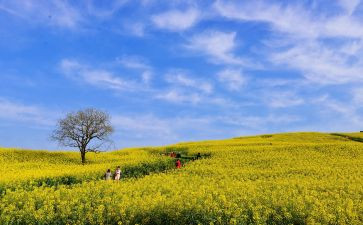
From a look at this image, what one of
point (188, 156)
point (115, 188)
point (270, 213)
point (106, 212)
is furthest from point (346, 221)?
point (188, 156)

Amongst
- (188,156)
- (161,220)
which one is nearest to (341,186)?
(161,220)

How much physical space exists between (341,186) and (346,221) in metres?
10.4

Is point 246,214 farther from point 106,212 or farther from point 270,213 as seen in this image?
point 106,212

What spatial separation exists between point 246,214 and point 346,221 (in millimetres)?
3726

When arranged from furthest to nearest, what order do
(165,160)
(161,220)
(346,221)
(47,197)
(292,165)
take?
(165,160), (292,165), (47,197), (161,220), (346,221)

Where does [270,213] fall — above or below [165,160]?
below

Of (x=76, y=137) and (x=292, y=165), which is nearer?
(x=292, y=165)

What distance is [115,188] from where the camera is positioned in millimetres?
27094

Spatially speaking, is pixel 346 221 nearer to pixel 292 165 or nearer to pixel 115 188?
pixel 115 188

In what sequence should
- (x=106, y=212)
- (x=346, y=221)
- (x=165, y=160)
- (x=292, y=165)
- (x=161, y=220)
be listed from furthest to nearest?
(x=165, y=160)
(x=292, y=165)
(x=106, y=212)
(x=161, y=220)
(x=346, y=221)

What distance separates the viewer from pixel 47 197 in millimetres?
23969

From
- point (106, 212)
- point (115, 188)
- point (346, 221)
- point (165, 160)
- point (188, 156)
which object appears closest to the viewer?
point (346, 221)

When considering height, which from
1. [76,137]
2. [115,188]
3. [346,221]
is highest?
[76,137]

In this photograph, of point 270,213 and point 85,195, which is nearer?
point 270,213
